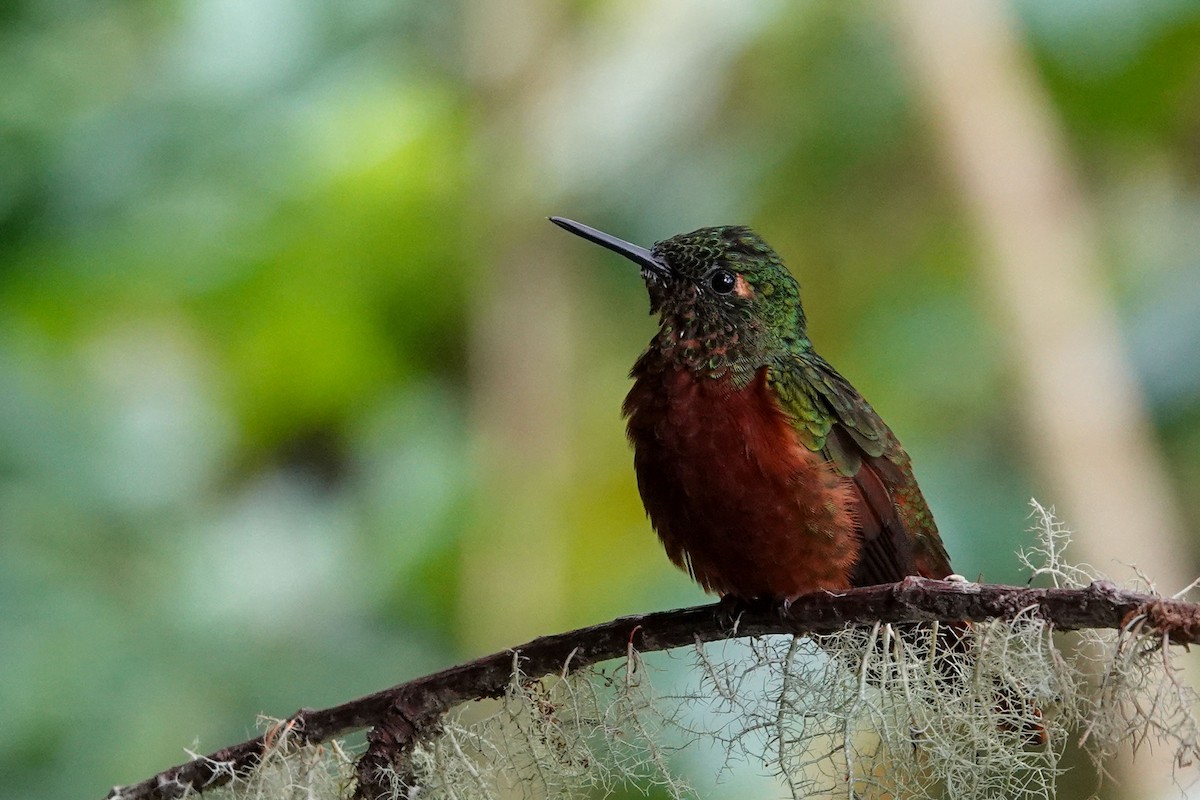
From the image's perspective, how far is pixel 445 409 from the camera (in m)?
3.78

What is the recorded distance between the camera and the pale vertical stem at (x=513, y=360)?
11.4 feet

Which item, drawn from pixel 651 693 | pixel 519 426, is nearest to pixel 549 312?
pixel 519 426

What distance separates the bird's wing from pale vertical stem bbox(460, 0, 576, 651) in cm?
157

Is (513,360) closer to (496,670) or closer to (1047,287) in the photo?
(1047,287)

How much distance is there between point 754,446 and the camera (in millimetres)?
1832

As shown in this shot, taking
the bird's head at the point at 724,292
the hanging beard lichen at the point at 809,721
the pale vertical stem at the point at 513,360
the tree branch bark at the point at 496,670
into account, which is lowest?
the hanging beard lichen at the point at 809,721

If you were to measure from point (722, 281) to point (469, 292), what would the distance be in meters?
1.80

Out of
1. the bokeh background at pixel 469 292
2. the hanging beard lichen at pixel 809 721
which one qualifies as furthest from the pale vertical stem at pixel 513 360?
the hanging beard lichen at pixel 809 721

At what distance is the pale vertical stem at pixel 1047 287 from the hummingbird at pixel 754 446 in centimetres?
120

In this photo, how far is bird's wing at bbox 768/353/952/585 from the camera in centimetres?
189

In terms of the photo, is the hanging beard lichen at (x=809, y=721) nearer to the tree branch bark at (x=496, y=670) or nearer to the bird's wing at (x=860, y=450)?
the tree branch bark at (x=496, y=670)

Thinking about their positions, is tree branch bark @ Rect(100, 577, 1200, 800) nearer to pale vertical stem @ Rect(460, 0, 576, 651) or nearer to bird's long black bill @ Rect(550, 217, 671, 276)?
bird's long black bill @ Rect(550, 217, 671, 276)

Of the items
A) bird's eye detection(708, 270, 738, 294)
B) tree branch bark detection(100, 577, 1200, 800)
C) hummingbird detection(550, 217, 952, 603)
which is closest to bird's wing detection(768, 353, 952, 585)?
hummingbird detection(550, 217, 952, 603)

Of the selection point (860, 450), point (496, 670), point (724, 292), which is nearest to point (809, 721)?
point (496, 670)
